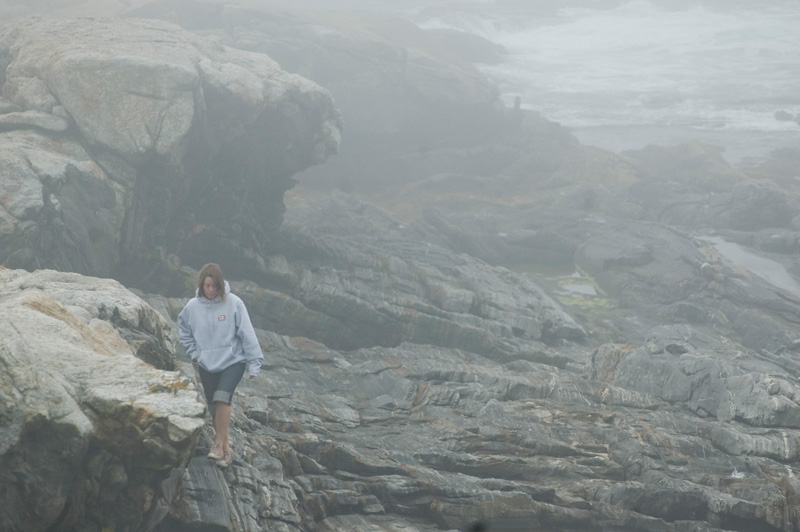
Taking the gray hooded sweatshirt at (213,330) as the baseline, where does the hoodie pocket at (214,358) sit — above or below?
below

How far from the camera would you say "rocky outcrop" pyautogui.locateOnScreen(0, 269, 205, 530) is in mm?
9766

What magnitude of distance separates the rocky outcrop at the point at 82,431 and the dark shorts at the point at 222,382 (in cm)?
153

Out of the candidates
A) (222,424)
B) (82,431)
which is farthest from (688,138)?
(82,431)

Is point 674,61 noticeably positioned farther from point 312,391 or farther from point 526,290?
point 312,391

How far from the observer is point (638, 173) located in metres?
73.4

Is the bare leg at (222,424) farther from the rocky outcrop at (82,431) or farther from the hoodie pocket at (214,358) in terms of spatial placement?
the rocky outcrop at (82,431)

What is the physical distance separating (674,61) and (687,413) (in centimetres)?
A: 13229

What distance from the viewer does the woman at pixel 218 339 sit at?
1247cm

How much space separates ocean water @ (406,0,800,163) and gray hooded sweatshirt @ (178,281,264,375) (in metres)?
81.8

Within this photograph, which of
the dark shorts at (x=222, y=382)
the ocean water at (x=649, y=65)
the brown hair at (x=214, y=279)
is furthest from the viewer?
the ocean water at (x=649, y=65)

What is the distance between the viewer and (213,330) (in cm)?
1252

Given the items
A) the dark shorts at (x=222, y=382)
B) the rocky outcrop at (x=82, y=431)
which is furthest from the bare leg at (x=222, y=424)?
the rocky outcrop at (x=82, y=431)

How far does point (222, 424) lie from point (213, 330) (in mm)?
1591

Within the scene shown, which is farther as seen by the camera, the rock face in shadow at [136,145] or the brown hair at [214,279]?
the rock face in shadow at [136,145]
